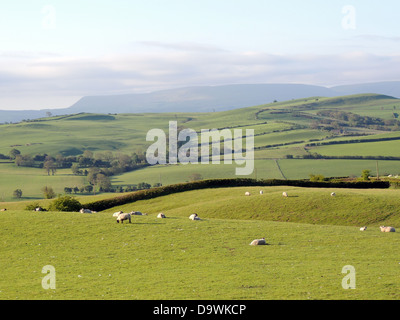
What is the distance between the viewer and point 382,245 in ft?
A: 104

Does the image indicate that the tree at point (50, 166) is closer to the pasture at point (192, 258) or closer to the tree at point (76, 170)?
the tree at point (76, 170)

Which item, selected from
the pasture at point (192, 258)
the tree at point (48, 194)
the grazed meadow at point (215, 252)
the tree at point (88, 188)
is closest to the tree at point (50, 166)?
the tree at point (88, 188)

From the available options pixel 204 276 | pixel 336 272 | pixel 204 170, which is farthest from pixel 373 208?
pixel 204 170

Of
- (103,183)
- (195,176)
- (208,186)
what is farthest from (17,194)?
(208,186)

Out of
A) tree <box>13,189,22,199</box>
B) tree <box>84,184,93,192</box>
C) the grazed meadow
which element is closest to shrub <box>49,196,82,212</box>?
the grazed meadow

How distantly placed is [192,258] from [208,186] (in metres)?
42.8

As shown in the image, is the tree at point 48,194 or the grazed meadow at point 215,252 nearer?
the grazed meadow at point 215,252

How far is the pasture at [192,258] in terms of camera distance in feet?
69.5

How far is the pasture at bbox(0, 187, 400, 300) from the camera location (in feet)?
69.5

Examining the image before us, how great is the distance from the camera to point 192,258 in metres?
28.6

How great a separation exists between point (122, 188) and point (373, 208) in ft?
348

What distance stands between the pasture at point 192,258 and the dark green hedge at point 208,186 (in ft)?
69.4
